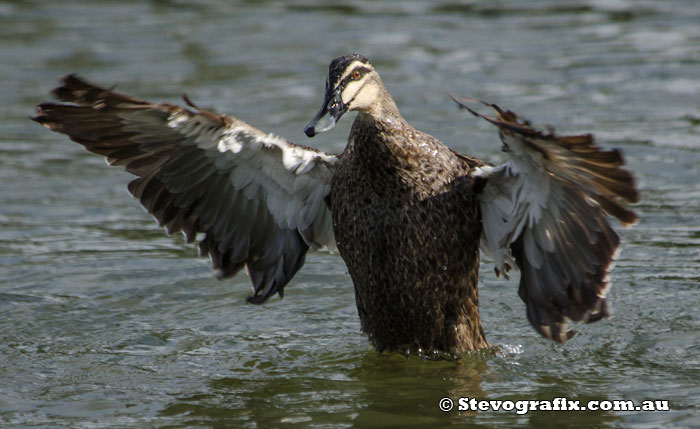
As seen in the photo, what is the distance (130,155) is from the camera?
23.1 feet

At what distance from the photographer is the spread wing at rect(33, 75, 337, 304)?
22.1 feet

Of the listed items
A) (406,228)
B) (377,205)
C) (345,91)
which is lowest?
(406,228)

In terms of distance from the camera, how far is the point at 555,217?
248 inches

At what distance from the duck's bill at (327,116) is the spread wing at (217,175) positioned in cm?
68

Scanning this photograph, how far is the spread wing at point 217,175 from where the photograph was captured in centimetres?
672

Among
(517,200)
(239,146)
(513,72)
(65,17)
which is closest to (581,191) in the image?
(517,200)

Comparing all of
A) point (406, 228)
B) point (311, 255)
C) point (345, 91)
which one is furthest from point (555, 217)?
point (311, 255)

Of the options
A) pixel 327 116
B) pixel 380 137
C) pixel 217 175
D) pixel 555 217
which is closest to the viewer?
pixel 327 116

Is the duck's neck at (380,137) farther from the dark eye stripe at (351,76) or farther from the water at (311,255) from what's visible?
the water at (311,255)

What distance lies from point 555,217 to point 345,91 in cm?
142

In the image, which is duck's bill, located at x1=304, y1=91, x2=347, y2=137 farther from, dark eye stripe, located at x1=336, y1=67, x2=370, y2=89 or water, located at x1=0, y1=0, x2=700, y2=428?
water, located at x1=0, y1=0, x2=700, y2=428

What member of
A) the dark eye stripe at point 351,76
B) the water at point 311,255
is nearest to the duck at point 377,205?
the dark eye stripe at point 351,76

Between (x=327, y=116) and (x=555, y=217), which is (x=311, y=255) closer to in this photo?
(x=327, y=116)

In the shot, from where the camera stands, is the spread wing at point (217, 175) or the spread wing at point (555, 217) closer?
the spread wing at point (555, 217)
